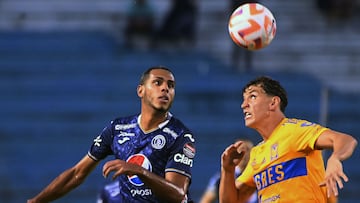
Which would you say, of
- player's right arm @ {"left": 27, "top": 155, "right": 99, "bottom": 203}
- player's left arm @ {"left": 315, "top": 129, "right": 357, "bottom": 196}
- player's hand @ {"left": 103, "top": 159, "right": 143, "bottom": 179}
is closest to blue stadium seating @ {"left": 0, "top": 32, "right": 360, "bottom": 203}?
player's right arm @ {"left": 27, "top": 155, "right": 99, "bottom": 203}

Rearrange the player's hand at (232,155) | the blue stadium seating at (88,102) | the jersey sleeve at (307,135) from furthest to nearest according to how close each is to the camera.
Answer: the blue stadium seating at (88,102), the player's hand at (232,155), the jersey sleeve at (307,135)

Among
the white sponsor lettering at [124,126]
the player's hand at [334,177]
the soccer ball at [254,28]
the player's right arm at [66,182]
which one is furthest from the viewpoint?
the soccer ball at [254,28]

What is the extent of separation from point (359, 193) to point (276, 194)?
23.3ft

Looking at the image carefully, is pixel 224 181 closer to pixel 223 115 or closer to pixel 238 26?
pixel 238 26

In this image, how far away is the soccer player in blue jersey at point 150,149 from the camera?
23.5ft

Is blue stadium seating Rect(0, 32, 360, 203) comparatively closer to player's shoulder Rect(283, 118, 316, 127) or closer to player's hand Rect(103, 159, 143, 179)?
player's shoulder Rect(283, 118, 316, 127)

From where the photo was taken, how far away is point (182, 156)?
7191 mm

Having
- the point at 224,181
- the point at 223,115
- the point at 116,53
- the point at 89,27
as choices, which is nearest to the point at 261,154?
the point at 224,181

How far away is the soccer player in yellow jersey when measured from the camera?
261 inches

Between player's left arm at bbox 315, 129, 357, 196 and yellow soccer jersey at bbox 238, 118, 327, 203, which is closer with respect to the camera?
player's left arm at bbox 315, 129, 357, 196

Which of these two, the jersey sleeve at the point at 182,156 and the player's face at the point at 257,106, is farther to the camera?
the jersey sleeve at the point at 182,156

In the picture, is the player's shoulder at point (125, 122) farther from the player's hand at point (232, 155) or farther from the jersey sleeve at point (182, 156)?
the player's hand at point (232, 155)

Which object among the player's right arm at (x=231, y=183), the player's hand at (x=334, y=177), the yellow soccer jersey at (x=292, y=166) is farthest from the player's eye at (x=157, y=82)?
the player's hand at (x=334, y=177)

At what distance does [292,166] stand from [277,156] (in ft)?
0.50
